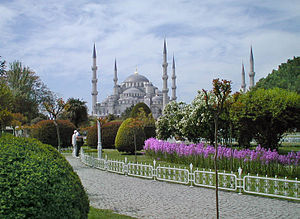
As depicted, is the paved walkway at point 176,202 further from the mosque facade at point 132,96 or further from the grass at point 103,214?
the mosque facade at point 132,96

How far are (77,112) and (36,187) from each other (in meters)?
31.6

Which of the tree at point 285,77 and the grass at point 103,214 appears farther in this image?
the tree at point 285,77

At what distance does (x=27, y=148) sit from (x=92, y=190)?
465 cm

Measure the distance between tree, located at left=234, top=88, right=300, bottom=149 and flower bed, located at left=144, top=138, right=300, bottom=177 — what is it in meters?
1.45

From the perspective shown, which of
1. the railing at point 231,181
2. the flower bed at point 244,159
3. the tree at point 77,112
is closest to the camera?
the railing at point 231,181

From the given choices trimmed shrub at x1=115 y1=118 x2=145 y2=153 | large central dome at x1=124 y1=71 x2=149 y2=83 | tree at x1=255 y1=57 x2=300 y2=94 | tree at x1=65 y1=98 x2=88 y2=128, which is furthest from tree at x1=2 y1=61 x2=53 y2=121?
large central dome at x1=124 y1=71 x2=149 y2=83

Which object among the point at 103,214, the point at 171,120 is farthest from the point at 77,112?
the point at 103,214

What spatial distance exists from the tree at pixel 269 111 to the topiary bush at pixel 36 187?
8025 millimetres

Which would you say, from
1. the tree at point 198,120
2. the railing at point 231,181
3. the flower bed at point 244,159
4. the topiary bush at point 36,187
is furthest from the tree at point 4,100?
the tree at point 198,120

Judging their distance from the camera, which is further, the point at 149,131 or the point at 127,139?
the point at 149,131

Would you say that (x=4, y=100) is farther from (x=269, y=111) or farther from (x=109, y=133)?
(x=269, y=111)

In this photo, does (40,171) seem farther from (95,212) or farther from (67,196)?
(95,212)

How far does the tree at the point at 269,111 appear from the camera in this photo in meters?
10.9

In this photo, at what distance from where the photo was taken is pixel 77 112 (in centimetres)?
3381
